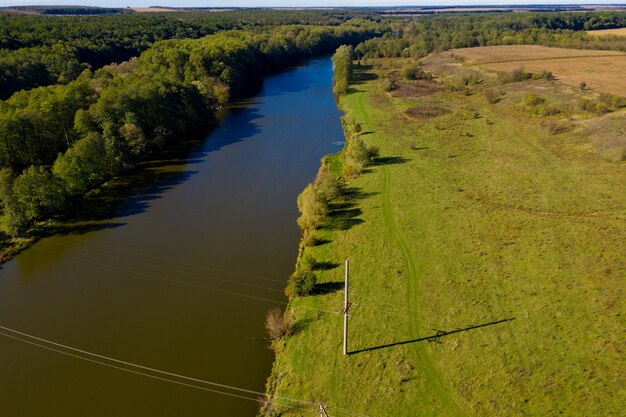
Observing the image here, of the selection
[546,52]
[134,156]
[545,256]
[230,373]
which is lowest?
[230,373]

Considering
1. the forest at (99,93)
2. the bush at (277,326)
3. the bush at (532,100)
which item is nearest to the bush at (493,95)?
the bush at (532,100)

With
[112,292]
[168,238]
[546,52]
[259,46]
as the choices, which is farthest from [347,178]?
[546,52]

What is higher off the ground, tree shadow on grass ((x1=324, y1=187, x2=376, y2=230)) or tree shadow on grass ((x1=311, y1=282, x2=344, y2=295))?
tree shadow on grass ((x1=324, y1=187, x2=376, y2=230))

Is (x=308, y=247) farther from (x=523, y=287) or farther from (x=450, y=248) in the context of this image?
(x=523, y=287)

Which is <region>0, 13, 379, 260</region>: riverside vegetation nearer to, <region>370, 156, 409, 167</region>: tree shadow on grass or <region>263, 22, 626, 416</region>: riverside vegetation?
<region>263, 22, 626, 416</region>: riverside vegetation

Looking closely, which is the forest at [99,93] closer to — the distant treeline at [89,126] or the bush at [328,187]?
the distant treeline at [89,126]

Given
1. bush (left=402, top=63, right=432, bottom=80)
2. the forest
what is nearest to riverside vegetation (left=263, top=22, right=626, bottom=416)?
the forest
